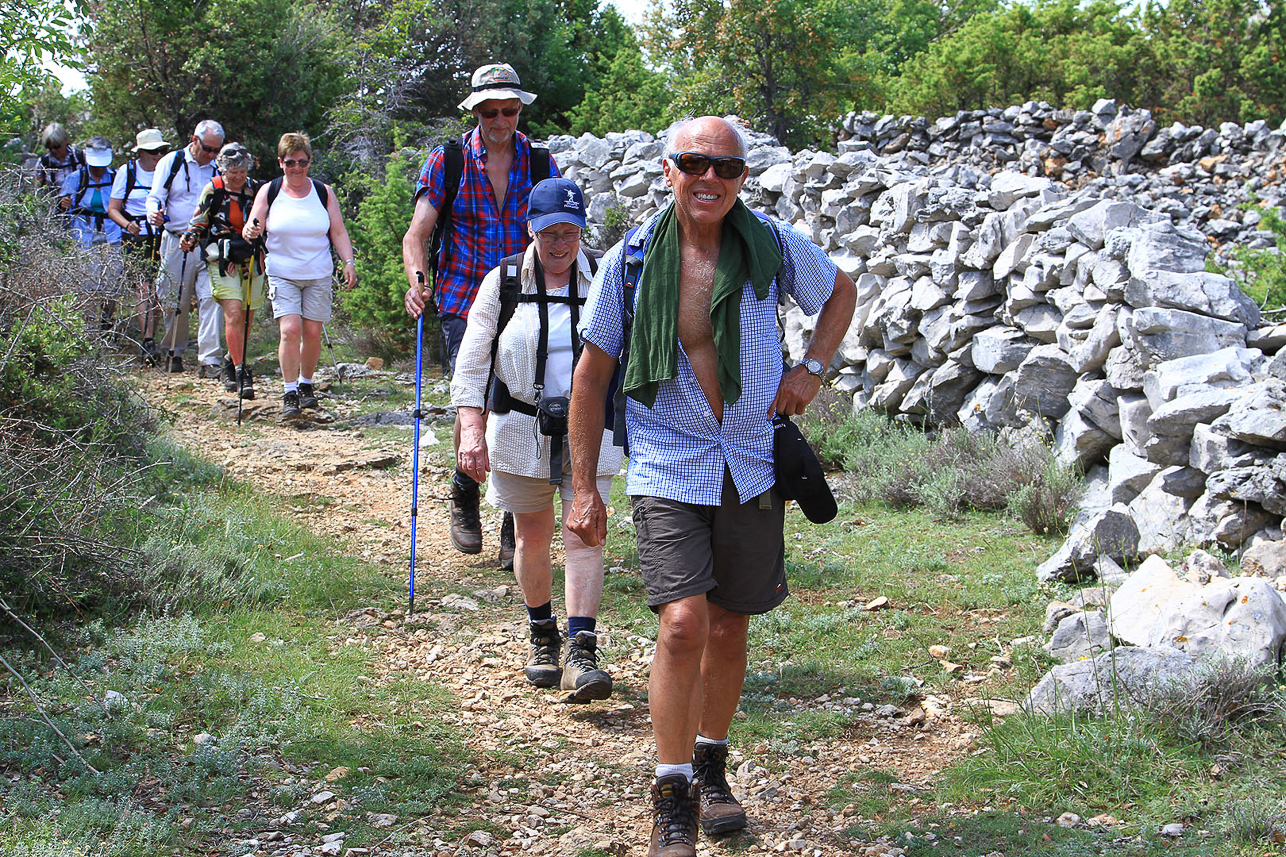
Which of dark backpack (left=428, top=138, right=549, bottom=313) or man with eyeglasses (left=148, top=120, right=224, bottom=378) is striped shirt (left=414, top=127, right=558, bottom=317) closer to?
dark backpack (left=428, top=138, right=549, bottom=313)

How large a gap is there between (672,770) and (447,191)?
356 centimetres

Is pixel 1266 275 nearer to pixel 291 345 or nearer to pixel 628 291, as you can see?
pixel 628 291

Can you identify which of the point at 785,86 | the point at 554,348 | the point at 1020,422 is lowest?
the point at 1020,422

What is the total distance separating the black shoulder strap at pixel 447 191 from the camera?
574cm

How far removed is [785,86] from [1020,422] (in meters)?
10.4

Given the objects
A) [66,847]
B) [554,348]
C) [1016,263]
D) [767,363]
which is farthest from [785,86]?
[66,847]

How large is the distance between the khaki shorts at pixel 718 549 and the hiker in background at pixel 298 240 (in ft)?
18.6

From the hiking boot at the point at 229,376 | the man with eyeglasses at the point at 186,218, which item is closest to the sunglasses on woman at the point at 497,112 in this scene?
the man with eyeglasses at the point at 186,218

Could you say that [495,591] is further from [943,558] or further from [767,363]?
[767,363]

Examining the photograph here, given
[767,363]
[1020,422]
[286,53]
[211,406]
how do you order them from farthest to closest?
[286,53], [211,406], [1020,422], [767,363]

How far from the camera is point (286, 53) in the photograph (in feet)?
51.5

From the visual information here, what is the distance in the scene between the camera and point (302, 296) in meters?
8.77

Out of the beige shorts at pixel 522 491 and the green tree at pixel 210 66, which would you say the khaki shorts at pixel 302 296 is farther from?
the green tree at pixel 210 66

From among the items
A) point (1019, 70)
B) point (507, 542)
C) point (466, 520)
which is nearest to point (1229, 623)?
Answer: point (507, 542)
